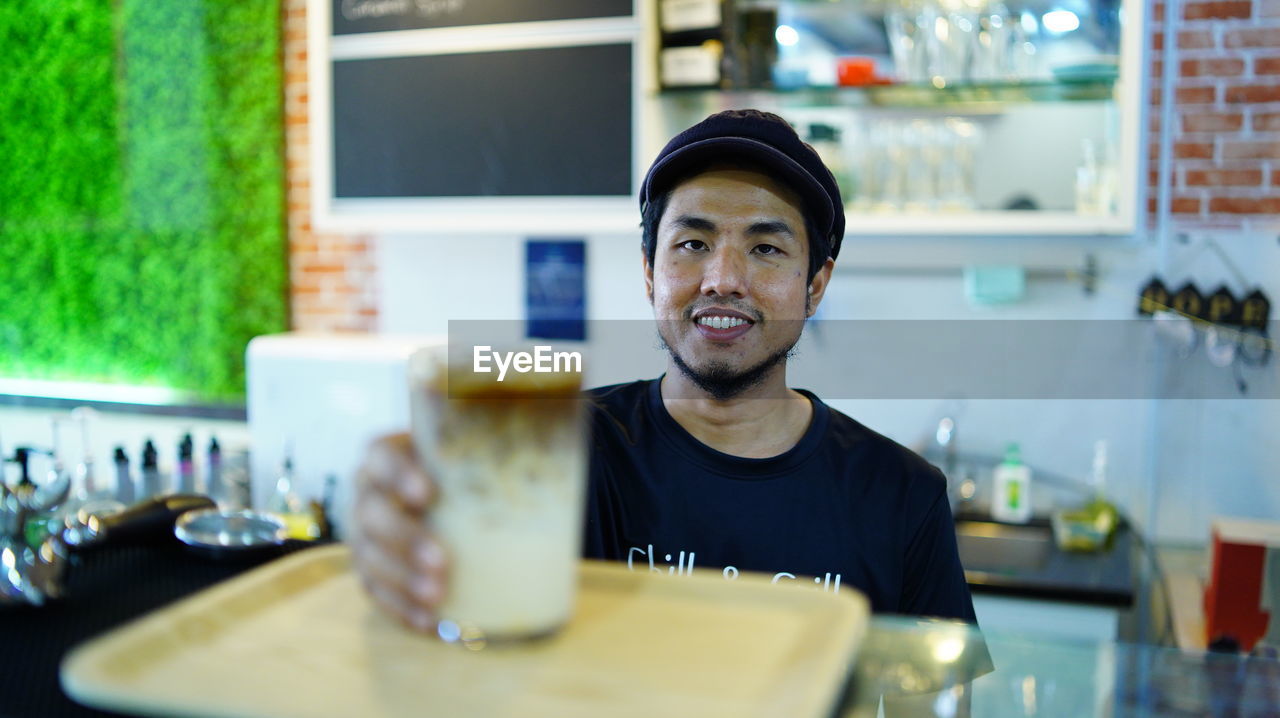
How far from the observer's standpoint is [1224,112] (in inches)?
112

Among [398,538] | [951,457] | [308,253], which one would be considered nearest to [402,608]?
[398,538]

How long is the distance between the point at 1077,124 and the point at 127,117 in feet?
12.1

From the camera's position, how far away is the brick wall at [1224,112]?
2.82m

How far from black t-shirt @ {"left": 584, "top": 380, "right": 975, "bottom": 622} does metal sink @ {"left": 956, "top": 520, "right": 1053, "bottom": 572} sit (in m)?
1.43

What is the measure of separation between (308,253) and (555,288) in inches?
44.7

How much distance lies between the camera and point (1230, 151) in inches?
112

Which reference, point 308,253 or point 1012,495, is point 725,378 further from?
point 308,253

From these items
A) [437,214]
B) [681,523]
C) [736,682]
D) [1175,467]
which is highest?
[437,214]

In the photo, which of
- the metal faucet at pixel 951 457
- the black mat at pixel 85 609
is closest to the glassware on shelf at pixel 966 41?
the metal faucet at pixel 951 457

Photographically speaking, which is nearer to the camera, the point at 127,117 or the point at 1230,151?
the point at 1230,151

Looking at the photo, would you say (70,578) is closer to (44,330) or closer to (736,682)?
(736,682)

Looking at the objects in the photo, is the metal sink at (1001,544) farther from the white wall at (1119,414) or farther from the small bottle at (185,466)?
the small bottle at (185,466)

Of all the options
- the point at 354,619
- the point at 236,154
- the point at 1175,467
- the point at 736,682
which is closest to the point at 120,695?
the point at 354,619

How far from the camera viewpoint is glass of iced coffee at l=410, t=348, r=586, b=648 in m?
0.55
